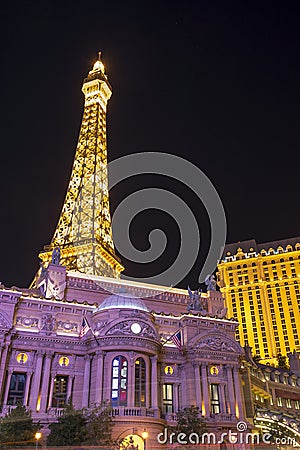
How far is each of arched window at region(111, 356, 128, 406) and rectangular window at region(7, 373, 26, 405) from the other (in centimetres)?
970

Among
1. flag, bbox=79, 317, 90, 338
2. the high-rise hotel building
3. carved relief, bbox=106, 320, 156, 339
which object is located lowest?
carved relief, bbox=106, 320, 156, 339

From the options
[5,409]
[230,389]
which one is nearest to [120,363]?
[5,409]

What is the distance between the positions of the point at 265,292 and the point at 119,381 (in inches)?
5240

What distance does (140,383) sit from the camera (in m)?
51.2

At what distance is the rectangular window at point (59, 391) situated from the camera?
5081 centimetres

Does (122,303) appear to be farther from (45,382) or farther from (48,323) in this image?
(45,382)

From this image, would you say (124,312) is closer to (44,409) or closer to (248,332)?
(44,409)

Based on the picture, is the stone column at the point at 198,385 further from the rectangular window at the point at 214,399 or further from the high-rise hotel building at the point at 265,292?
the high-rise hotel building at the point at 265,292

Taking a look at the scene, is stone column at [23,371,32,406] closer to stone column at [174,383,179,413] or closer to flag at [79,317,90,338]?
flag at [79,317,90,338]

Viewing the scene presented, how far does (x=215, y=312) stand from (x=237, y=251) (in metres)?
117

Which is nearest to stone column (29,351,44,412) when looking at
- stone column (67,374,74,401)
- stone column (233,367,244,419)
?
stone column (67,374,74,401)

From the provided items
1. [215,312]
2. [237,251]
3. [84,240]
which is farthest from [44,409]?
[237,251]

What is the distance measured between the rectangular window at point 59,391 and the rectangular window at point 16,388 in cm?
345

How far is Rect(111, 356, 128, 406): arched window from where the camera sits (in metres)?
49.4
